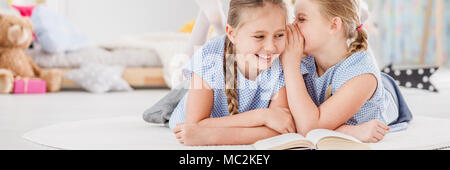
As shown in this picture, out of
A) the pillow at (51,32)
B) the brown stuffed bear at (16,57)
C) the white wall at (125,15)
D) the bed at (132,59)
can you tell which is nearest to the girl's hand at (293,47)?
the bed at (132,59)

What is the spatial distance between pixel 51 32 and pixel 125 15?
2757 millimetres

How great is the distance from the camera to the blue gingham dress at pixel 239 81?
141cm

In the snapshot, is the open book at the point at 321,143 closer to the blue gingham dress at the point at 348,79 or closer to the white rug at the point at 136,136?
the white rug at the point at 136,136

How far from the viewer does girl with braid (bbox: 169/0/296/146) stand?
4.29ft

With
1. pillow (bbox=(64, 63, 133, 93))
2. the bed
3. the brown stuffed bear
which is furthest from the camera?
the bed

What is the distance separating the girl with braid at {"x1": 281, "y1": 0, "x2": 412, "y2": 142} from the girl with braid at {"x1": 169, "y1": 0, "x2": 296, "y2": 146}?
62mm

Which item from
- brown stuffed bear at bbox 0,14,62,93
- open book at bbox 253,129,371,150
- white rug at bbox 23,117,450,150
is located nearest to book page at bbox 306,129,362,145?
open book at bbox 253,129,371,150

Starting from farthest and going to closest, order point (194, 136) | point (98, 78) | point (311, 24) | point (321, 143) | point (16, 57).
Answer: point (98, 78), point (16, 57), point (311, 24), point (194, 136), point (321, 143)

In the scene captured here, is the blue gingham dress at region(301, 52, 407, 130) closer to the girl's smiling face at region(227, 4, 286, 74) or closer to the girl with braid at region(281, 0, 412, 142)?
the girl with braid at region(281, 0, 412, 142)

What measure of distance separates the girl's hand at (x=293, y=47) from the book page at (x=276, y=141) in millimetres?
202

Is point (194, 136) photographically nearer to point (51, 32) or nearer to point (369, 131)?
point (369, 131)

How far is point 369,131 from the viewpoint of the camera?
1.35 metres

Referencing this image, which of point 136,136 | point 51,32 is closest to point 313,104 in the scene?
point 136,136
